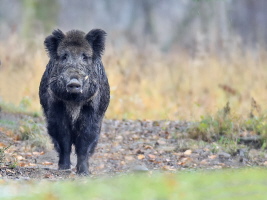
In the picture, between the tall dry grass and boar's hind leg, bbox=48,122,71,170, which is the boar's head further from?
the tall dry grass

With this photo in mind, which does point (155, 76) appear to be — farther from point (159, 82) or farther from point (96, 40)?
point (96, 40)

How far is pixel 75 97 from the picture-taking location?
9.91m

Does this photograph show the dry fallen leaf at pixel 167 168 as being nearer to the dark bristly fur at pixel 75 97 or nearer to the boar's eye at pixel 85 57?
the dark bristly fur at pixel 75 97

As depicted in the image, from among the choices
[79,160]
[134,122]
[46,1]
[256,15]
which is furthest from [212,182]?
[256,15]

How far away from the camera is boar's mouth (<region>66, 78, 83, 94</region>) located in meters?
9.52

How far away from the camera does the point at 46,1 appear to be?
24750 millimetres

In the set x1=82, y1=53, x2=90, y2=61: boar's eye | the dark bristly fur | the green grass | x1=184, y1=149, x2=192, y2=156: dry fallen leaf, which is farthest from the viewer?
x1=184, y1=149, x2=192, y2=156: dry fallen leaf

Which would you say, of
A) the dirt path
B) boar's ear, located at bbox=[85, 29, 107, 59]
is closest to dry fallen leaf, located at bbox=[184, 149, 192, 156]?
the dirt path

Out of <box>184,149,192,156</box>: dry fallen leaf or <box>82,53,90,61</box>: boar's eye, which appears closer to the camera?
<box>82,53,90,61</box>: boar's eye

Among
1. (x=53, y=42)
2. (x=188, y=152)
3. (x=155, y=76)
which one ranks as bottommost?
(x=188, y=152)

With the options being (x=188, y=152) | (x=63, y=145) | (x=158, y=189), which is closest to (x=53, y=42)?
(x=63, y=145)

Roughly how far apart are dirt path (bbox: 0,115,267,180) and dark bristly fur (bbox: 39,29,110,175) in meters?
0.38

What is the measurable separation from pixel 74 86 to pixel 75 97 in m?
0.40

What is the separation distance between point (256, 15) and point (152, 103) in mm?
22210
